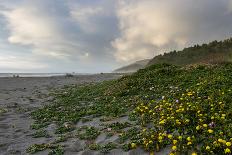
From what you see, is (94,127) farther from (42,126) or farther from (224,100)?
(224,100)

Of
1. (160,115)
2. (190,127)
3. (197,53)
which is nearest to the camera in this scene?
(190,127)

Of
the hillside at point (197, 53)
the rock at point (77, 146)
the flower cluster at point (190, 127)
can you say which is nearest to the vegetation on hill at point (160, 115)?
the flower cluster at point (190, 127)

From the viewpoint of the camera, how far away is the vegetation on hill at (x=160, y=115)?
29.1 ft

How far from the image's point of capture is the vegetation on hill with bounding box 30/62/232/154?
886 centimetres

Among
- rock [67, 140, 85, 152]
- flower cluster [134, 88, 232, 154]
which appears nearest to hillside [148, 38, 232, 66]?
flower cluster [134, 88, 232, 154]

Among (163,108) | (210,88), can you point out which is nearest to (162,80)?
(210,88)

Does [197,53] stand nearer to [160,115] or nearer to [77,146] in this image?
[160,115]

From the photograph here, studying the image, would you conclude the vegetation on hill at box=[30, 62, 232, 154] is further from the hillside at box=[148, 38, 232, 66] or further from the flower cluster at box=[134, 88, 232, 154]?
the hillside at box=[148, 38, 232, 66]

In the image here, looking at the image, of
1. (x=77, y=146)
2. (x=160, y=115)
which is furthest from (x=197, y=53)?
(x=77, y=146)

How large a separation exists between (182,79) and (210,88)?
3.91m

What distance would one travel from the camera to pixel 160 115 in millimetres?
11344

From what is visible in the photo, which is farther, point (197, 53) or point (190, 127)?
point (197, 53)

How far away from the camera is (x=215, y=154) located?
793cm

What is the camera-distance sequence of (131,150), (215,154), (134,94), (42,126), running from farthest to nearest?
(134,94) < (42,126) < (131,150) < (215,154)
